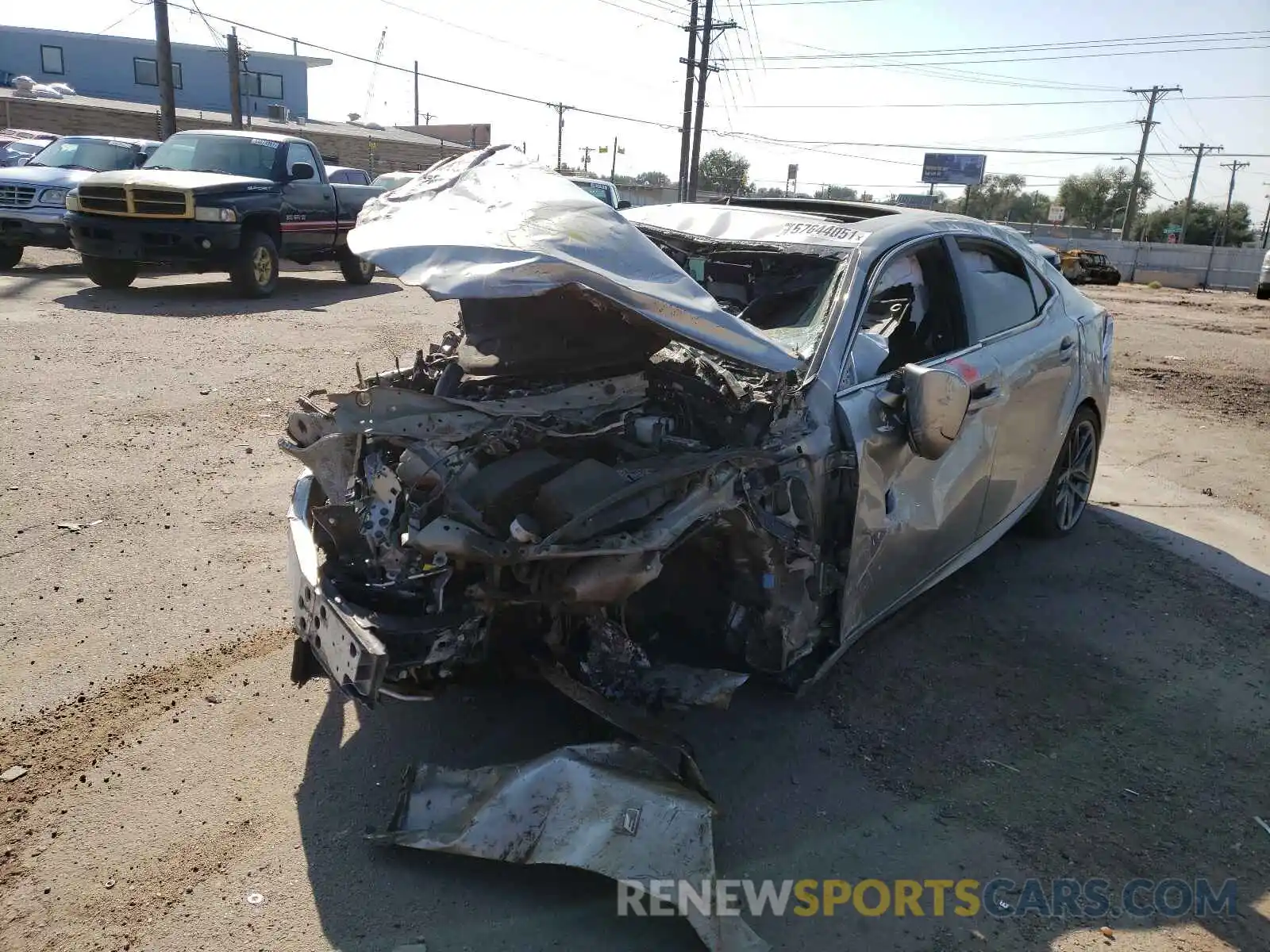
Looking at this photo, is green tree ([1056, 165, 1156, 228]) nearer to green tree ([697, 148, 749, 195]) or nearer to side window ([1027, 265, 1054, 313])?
green tree ([697, 148, 749, 195])

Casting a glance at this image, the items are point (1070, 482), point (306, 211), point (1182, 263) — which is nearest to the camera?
point (1070, 482)

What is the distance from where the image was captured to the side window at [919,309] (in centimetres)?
401

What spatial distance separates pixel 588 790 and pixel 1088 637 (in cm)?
281

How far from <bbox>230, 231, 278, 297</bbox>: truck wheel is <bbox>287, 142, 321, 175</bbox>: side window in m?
1.29

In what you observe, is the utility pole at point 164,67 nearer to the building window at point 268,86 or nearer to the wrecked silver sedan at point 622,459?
the wrecked silver sedan at point 622,459

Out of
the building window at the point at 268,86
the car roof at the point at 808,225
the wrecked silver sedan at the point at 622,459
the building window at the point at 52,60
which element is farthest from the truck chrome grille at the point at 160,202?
the building window at the point at 52,60

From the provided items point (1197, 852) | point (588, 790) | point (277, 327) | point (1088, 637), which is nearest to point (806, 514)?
point (588, 790)

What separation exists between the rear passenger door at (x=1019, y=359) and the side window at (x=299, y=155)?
1121 centimetres

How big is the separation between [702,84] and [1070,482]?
3138 centimetres

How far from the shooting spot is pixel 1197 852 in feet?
9.46

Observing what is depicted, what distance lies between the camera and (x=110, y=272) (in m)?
12.5

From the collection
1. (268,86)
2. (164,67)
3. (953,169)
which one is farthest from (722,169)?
(164,67)

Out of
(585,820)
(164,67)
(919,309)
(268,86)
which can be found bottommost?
(585,820)

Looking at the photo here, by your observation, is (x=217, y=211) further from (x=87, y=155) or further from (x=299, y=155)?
(x=87, y=155)
